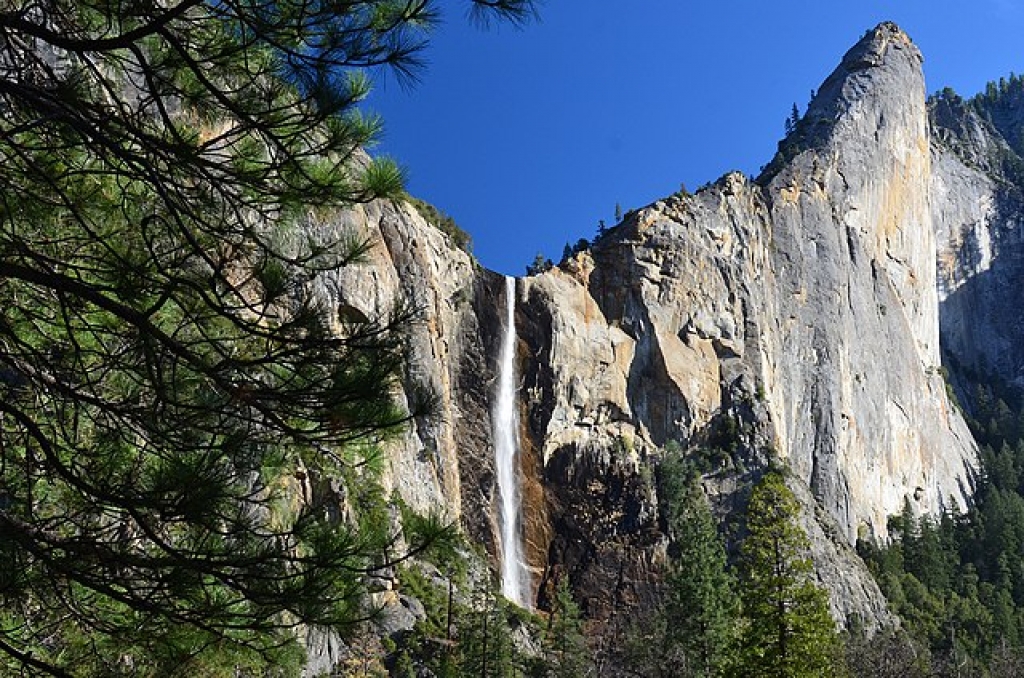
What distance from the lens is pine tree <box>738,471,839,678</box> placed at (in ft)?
60.4

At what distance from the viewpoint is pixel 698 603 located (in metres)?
35.9

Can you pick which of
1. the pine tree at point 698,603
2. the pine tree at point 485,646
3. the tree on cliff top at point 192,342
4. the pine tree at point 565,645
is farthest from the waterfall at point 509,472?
the tree on cliff top at point 192,342

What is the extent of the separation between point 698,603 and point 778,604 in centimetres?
1773

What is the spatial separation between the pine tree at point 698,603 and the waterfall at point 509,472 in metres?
6.68

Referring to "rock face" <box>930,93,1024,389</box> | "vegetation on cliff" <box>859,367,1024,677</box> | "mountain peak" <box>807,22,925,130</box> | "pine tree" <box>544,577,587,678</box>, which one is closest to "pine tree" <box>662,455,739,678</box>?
"pine tree" <box>544,577,587,678</box>

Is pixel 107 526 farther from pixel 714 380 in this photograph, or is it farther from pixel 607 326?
pixel 714 380

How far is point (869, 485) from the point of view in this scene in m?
64.8

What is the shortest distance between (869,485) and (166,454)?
215ft

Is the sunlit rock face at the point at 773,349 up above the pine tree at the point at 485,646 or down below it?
above

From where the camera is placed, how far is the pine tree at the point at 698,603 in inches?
1281

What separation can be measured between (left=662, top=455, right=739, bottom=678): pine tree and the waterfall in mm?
6680

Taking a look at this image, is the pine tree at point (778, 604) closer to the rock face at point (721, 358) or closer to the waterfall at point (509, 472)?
the rock face at point (721, 358)

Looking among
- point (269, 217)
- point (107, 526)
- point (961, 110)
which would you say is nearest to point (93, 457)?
point (107, 526)

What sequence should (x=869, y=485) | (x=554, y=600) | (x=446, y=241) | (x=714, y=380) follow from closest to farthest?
(x=554, y=600) < (x=446, y=241) < (x=714, y=380) < (x=869, y=485)
